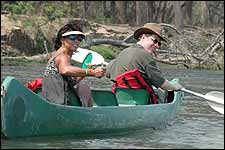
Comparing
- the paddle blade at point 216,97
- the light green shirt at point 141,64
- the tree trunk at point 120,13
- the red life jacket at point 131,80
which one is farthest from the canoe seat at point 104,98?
the tree trunk at point 120,13

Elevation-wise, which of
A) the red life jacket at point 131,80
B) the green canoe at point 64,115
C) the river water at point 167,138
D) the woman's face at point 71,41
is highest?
the woman's face at point 71,41

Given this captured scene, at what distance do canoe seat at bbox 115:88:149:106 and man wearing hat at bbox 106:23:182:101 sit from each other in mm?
167

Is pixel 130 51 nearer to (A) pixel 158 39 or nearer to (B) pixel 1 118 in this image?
(A) pixel 158 39

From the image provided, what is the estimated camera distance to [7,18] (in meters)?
27.8

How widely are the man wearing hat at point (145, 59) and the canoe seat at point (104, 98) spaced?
235 mm

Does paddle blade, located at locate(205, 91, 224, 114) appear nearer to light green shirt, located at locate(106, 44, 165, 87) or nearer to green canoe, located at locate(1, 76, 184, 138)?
green canoe, located at locate(1, 76, 184, 138)

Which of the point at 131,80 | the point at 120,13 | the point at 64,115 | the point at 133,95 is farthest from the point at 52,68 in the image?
the point at 120,13

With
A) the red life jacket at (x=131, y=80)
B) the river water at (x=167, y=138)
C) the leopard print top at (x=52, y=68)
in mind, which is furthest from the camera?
the red life jacket at (x=131, y=80)

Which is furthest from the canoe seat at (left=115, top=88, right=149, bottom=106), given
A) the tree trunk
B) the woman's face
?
the tree trunk

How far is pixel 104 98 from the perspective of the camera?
9953 millimetres

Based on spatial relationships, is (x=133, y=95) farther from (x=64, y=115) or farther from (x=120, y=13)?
(x=120, y=13)

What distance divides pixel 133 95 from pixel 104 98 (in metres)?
0.44

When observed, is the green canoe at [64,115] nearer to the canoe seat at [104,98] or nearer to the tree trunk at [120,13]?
the canoe seat at [104,98]

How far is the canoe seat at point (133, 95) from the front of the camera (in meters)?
9.68
